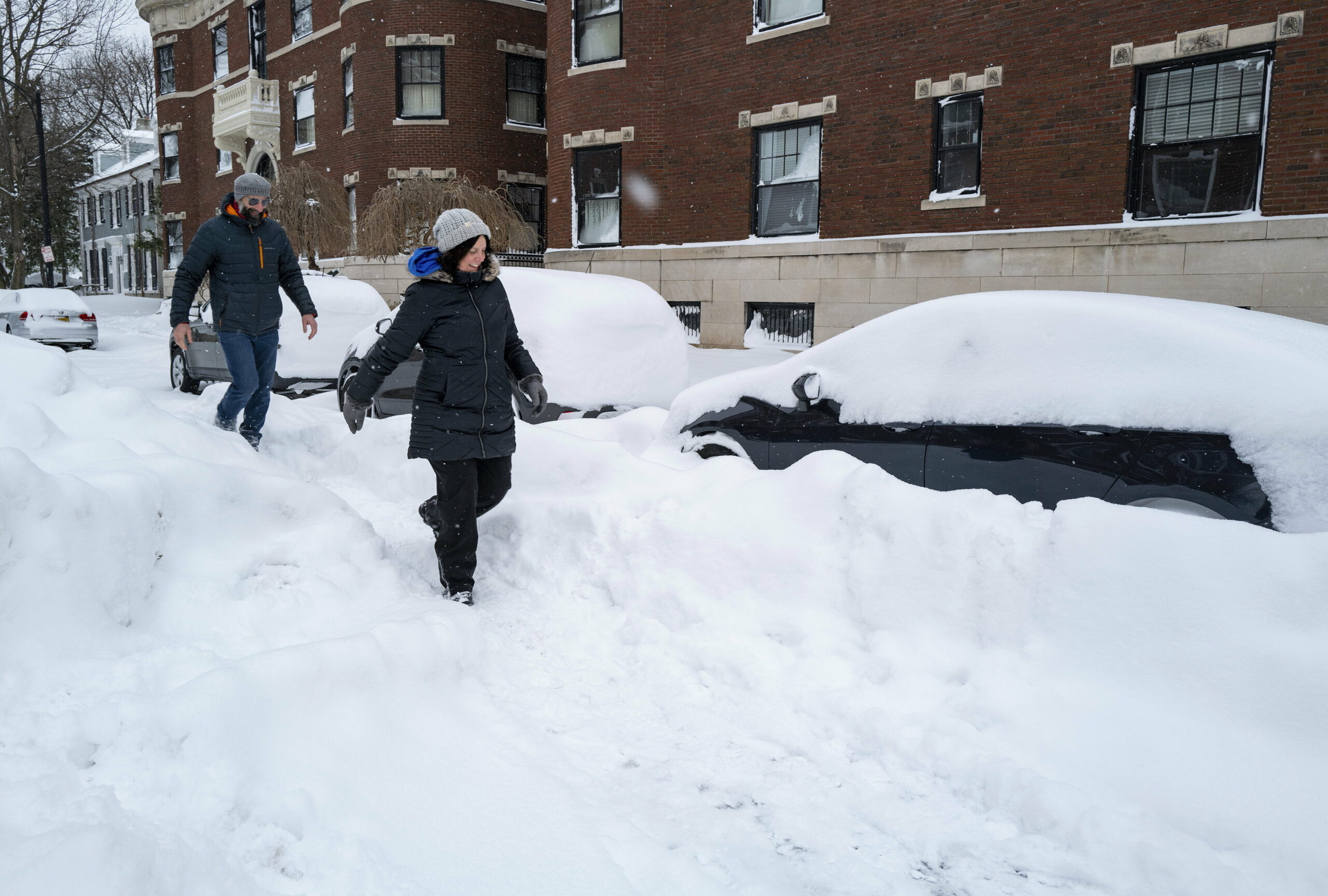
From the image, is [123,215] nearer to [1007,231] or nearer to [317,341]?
[317,341]

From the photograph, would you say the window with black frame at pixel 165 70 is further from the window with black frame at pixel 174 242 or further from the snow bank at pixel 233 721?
the snow bank at pixel 233 721

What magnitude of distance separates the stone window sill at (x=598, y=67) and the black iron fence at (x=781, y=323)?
17.6 feet

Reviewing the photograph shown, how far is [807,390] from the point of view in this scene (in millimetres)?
5137

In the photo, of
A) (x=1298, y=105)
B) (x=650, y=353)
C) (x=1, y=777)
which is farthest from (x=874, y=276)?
(x=1, y=777)

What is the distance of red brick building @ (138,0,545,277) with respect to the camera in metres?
21.2

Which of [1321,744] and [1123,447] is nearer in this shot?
[1321,744]

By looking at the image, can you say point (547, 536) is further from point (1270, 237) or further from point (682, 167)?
point (682, 167)

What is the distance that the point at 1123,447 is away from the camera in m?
3.94

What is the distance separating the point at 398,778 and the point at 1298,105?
41.3 ft

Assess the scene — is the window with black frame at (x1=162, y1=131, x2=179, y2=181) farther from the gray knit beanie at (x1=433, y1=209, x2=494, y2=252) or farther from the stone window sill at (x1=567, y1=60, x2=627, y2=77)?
the gray knit beanie at (x1=433, y1=209, x2=494, y2=252)

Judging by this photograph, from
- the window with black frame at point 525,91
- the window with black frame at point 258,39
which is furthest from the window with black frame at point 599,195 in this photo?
the window with black frame at point 258,39

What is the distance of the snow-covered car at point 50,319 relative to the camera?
17.5 metres

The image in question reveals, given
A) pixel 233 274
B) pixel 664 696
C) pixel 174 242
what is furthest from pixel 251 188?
pixel 174 242

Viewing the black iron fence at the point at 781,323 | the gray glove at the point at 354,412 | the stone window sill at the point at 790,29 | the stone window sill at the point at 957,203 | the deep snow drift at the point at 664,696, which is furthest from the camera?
the black iron fence at the point at 781,323
